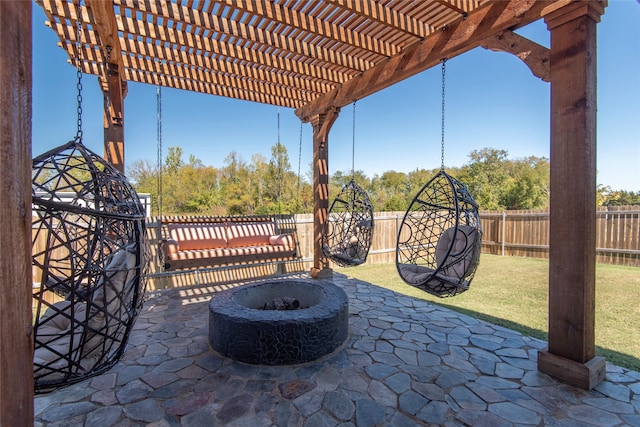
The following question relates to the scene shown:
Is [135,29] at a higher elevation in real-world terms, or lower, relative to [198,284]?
higher

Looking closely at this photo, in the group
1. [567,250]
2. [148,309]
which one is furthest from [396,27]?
[148,309]

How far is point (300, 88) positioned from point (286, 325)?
3.91 m

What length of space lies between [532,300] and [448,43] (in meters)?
3.94

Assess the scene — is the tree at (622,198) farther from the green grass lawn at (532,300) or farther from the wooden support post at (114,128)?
the wooden support post at (114,128)

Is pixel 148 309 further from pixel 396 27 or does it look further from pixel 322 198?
pixel 396 27

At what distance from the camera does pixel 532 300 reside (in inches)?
179

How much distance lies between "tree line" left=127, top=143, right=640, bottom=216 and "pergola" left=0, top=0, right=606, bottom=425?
9002 millimetres

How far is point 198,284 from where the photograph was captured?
5.47 metres

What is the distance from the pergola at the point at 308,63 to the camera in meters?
0.91

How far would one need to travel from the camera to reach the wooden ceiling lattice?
114 inches

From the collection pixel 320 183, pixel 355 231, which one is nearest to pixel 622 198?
pixel 355 231

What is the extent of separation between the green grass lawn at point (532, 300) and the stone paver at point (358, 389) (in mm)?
565

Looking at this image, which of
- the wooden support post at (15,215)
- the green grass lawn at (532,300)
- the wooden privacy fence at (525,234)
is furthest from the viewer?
the wooden privacy fence at (525,234)

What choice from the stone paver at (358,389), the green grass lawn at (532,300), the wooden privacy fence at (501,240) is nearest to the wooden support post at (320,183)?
the green grass lawn at (532,300)
